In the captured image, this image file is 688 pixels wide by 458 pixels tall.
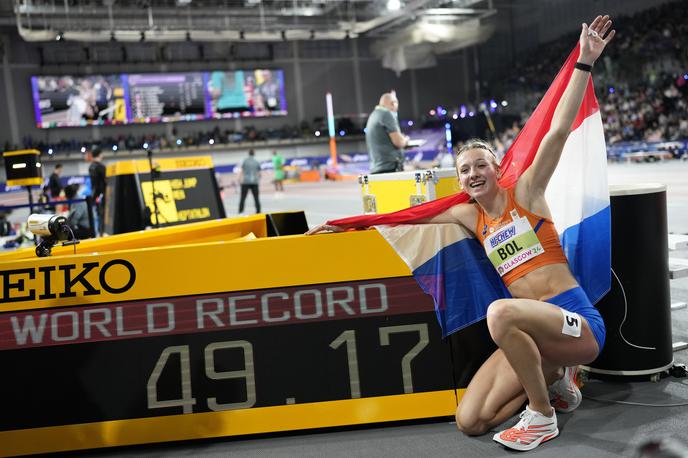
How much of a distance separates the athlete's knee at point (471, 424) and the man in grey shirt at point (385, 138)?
4.07 m

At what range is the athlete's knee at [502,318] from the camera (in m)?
2.72

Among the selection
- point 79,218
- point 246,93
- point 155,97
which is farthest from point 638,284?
point 246,93

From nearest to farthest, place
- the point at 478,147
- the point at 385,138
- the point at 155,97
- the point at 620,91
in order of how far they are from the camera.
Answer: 1. the point at 478,147
2. the point at 385,138
3. the point at 620,91
4. the point at 155,97

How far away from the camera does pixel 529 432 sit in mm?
2764

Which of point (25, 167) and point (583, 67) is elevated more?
point (583, 67)

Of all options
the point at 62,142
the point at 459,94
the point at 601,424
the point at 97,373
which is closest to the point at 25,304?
the point at 97,373

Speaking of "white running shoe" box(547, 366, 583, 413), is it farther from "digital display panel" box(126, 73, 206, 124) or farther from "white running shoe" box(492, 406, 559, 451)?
"digital display panel" box(126, 73, 206, 124)

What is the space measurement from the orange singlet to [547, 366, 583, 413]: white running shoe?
20.3 inches

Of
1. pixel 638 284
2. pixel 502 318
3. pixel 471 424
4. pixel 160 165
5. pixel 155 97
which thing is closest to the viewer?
pixel 502 318

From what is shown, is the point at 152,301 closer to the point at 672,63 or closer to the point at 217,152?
the point at 672,63

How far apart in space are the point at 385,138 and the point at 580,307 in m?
4.14

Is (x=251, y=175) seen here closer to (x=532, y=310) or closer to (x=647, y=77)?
(x=532, y=310)

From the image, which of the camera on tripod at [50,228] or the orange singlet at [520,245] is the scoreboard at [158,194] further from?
the orange singlet at [520,245]

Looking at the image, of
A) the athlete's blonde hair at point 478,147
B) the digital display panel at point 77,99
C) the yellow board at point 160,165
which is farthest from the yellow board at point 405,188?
the digital display panel at point 77,99
